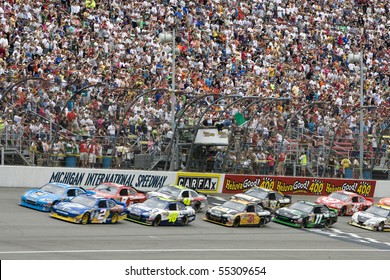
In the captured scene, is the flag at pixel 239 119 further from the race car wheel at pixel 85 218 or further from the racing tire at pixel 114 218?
the race car wheel at pixel 85 218

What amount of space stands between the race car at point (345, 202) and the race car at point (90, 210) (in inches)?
445

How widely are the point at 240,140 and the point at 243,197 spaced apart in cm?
306

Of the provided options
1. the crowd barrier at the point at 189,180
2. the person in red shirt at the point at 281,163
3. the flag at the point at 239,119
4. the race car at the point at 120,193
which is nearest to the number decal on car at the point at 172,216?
the race car at the point at 120,193

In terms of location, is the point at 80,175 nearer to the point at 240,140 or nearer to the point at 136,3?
the point at 240,140

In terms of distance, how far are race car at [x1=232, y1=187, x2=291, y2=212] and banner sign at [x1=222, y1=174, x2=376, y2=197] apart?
2.67 m

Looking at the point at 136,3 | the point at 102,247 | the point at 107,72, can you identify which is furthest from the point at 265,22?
the point at 102,247

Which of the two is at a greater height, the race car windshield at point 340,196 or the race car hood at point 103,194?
the race car hood at point 103,194

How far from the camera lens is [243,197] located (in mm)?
43250

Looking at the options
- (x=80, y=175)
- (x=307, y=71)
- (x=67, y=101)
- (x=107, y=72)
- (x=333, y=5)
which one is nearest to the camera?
(x=67, y=101)

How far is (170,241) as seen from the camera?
3416cm

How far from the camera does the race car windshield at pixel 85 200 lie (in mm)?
36581

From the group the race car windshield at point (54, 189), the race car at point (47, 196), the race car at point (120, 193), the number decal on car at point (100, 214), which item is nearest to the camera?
the number decal on car at point (100, 214)

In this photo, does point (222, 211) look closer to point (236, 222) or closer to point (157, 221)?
point (236, 222)

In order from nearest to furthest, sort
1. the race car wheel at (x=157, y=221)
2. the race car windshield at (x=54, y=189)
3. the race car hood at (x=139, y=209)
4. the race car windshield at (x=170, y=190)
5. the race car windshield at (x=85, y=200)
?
the race car windshield at (x=85, y=200), the race car wheel at (x=157, y=221), the race car hood at (x=139, y=209), the race car windshield at (x=54, y=189), the race car windshield at (x=170, y=190)
